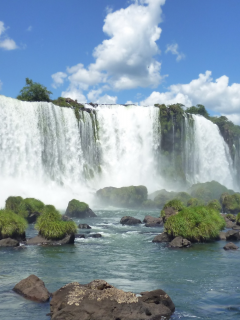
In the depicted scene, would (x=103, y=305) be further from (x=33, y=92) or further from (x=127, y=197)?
(x=33, y=92)

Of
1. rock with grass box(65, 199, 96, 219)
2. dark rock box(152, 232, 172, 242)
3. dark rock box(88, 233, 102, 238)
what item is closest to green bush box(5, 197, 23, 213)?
rock with grass box(65, 199, 96, 219)

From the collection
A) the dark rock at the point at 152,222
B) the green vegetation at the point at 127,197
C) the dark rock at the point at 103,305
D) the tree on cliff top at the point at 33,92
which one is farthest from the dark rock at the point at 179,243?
the tree on cliff top at the point at 33,92

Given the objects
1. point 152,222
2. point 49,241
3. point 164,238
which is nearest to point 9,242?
point 49,241

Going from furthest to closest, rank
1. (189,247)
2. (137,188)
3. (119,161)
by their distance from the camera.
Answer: (119,161) < (137,188) < (189,247)

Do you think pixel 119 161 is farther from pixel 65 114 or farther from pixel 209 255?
pixel 209 255

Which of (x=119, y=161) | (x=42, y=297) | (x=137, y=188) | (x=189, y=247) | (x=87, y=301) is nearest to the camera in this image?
(x=87, y=301)

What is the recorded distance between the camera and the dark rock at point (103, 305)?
860 centimetres

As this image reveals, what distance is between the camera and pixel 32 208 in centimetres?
2839

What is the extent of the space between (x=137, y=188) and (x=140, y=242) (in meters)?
22.3

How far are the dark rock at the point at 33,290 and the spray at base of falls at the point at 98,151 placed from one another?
26.0 m

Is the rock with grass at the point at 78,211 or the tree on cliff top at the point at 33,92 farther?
the tree on cliff top at the point at 33,92

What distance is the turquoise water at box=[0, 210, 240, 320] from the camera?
33.7 feet

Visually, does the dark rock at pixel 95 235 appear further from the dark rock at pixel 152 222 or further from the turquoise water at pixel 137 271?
the dark rock at pixel 152 222

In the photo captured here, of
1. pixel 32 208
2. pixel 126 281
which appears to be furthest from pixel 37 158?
pixel 126 281
